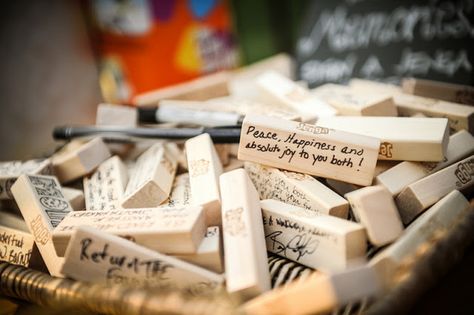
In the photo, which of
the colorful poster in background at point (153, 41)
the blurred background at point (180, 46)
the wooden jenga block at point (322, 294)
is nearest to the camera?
the wooden jenga block at point (322, 294)

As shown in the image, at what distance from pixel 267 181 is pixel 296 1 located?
2.65m

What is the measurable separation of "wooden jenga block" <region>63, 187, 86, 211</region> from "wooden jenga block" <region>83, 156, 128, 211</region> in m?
0.02

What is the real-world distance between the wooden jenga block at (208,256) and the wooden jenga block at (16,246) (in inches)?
16.0

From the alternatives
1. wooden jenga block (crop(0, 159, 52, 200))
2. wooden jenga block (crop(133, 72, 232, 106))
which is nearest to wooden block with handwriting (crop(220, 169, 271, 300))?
wooden jenga block (crop(0, 159, 52, 200))

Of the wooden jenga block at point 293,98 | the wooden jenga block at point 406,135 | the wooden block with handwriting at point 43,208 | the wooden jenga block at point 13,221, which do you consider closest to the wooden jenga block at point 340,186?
the wooden jenga block at point 406,135

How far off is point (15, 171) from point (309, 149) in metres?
0.86

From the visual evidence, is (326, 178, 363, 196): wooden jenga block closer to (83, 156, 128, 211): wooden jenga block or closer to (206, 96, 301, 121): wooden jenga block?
(206, 96, 301, 121): wooden jenga block

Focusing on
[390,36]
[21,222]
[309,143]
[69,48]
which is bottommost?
[21,222]

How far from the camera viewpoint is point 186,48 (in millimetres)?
2918

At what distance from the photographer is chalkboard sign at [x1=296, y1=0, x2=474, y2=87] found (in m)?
1.50

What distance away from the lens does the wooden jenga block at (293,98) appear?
118 centimetres

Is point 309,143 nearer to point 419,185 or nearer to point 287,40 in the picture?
point 419,185

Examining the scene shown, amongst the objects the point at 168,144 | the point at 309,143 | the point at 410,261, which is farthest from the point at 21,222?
the point at 410,261

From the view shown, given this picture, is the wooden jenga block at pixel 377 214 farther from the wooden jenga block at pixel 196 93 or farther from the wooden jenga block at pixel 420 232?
the wooden jenga block at pixel 196 93
